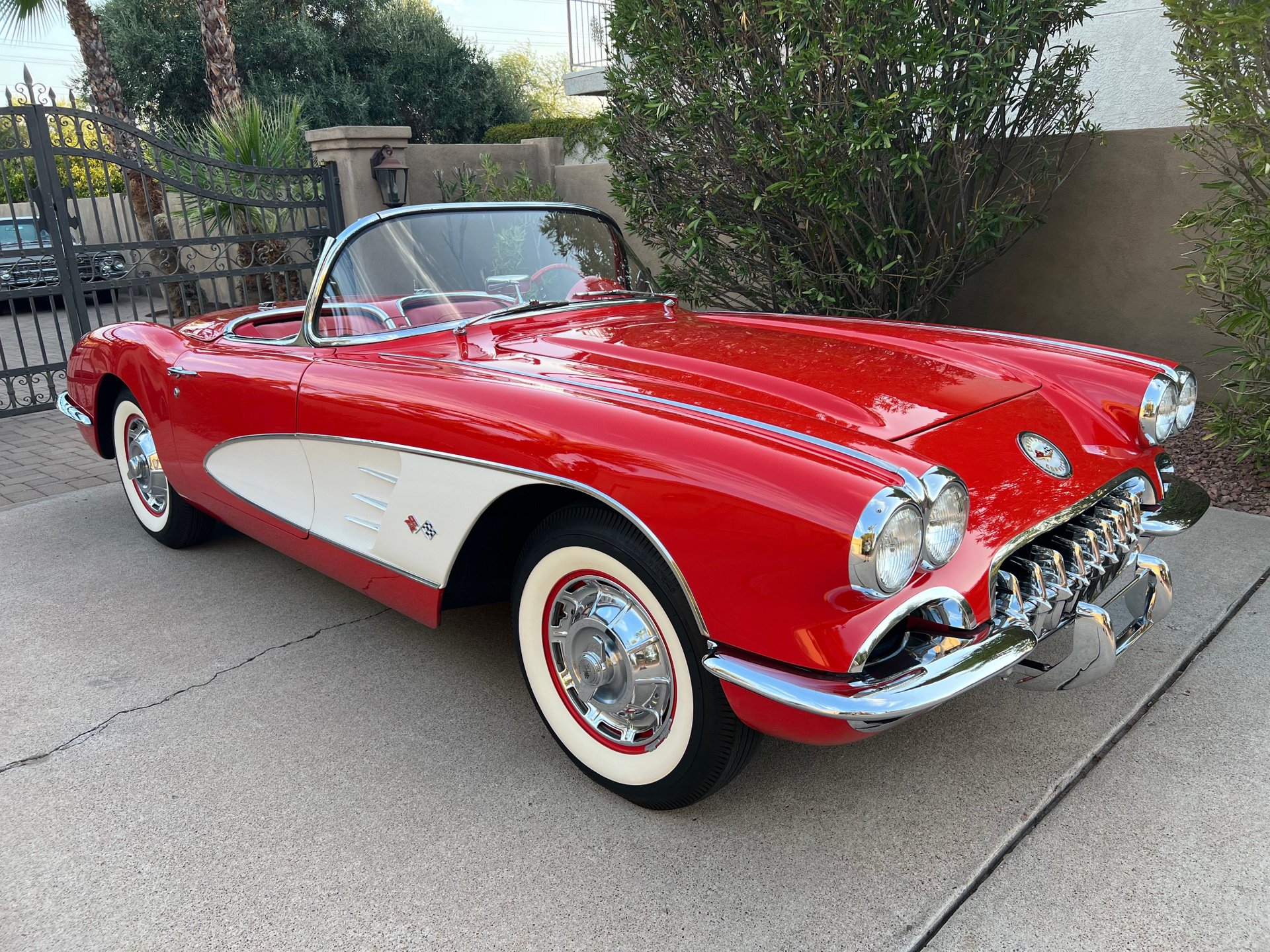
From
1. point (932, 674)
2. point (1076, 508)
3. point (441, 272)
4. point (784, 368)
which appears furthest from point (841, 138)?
point (932, 674)

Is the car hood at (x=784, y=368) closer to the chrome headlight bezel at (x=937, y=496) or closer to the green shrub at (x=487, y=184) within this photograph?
the chrome headlight bezel at (x=937, y=496)

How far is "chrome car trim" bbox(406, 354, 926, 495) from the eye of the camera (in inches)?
73.2

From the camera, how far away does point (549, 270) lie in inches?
132

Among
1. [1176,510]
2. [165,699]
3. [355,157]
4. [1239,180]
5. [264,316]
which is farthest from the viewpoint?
[355,157]

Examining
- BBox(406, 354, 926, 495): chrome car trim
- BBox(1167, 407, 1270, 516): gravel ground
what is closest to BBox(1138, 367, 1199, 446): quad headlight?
BBox(406, 354, 926, 495): chrome car trim

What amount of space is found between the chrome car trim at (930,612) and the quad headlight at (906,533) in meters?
0.06

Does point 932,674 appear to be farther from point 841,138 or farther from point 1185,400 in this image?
point 841,138

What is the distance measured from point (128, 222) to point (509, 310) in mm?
6692

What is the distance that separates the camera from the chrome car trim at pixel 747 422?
186 cm

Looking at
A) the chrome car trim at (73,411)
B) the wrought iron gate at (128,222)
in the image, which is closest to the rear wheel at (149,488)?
the chrome car trim at (73,411)

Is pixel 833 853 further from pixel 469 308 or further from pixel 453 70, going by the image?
pixel 453 70

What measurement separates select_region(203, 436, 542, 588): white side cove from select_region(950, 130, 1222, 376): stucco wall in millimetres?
4705

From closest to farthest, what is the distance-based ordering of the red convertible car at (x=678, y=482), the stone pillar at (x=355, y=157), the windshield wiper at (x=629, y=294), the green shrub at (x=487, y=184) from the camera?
1. the red convertible car at (x=678, y=482)
2. the windshield wiper at (x=629, y=294)
3. the stone pillar at (x=355, y=157)
4. the green shrub at (x=487, y=184)

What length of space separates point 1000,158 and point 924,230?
571 millimetres
